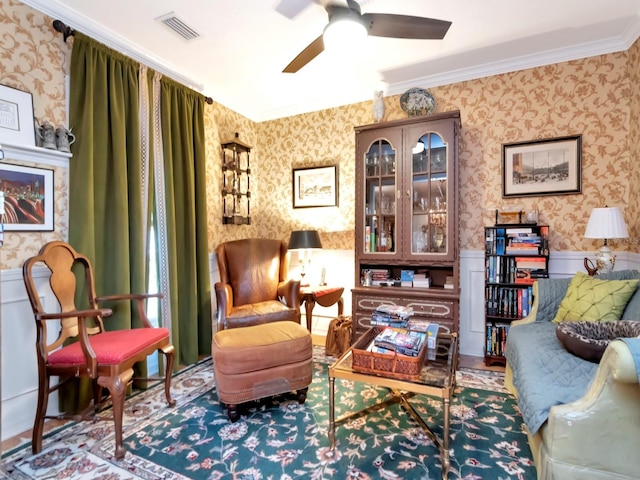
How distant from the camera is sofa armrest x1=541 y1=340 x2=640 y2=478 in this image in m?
1.16

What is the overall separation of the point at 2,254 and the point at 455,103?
3.63m

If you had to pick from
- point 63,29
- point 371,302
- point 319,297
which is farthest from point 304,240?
point 63,29

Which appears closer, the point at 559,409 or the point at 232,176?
the point at 559,409

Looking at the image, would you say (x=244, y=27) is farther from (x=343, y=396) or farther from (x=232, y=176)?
(x=343, y=396)

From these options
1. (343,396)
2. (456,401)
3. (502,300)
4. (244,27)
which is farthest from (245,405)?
(244,27)

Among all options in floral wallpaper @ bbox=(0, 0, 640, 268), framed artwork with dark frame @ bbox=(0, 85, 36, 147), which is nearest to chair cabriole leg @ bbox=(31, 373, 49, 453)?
floral wallpaper @ bbox=(0, 0, 640, 268)

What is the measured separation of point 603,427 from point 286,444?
1416mm

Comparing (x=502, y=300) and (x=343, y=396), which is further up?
(x=502, y=300)

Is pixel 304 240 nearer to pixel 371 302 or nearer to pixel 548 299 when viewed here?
pixel 371 302

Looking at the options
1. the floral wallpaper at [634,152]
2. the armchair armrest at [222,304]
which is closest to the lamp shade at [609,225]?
the floral wallpaper at [634,152]

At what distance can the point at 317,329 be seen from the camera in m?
3.85

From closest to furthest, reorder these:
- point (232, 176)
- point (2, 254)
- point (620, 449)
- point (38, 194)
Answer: point (620, 449) < point (2, 254) < point (38, 194) < point (232, 176)

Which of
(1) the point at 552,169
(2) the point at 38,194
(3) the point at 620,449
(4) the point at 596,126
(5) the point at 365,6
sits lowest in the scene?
(3) the point at 620,449

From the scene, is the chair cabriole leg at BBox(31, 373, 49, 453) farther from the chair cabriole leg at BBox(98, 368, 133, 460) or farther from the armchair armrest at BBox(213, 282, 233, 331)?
the armchair armrest at BBox(213, 282, 233, 331)
